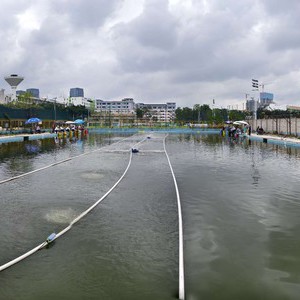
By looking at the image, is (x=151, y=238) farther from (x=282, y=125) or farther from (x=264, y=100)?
(x=264, y=100)

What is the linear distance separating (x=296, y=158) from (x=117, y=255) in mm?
16112

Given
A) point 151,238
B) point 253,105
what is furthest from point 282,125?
point 151,238

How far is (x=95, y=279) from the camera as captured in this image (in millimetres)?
5125

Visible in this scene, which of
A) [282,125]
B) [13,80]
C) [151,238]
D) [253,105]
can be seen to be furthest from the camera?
[13,80]

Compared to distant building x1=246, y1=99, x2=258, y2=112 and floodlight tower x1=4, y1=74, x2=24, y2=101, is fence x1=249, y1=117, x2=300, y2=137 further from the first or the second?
floodlight tower x1=4, y1=74, x2=24, y2=101

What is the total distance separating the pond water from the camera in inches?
194

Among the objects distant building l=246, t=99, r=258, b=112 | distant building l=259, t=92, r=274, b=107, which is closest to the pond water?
distant building l=246, t=99, r=258, b=112

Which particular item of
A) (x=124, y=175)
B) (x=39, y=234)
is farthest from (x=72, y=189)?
(x=39, y=234)

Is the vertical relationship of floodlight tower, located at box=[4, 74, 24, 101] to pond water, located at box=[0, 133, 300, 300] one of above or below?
above

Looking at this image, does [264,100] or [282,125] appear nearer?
[282,125]

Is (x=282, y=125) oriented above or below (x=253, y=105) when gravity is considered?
below

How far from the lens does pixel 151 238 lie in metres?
6.72

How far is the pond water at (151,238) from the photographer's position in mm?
4922

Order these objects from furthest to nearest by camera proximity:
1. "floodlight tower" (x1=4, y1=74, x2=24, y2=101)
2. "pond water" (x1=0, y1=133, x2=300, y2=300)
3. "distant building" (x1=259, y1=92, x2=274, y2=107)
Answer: "floodlight tower" (x1=4, y1=74, x2=24, y2=101) → "distant building" (x1=259, y1=92, x2=274, y2=107) → "pond water" (x1=0, y1=133, x2=300, y2=300)
